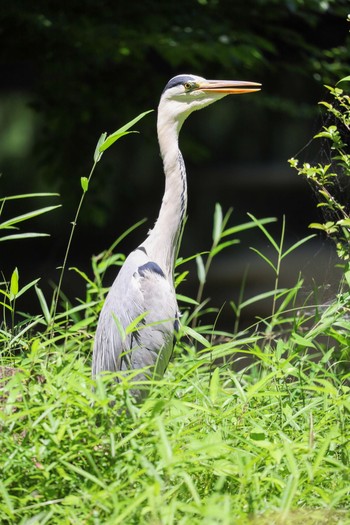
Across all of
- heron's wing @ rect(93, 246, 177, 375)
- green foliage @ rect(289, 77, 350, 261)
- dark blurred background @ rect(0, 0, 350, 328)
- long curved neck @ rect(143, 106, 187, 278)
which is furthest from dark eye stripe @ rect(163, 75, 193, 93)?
dark blurred background @ rect(0, 0, 350, 328)

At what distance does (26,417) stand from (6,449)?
0.49 feet

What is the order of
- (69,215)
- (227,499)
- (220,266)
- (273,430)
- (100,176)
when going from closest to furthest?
(227,499) < (273,430) < (100,176) < (69,215) < (220,266)

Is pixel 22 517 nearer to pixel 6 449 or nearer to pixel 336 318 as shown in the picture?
pixel 6 449

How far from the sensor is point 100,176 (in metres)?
6.41

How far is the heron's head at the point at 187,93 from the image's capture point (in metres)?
3.68

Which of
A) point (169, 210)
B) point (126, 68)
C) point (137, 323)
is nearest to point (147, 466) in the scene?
point (137, 323)

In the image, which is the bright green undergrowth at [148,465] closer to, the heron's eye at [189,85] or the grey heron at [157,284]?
the grey heron at [157,284]

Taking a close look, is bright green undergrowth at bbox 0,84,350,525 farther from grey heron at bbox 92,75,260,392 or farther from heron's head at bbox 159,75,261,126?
heron's head at bbox 159,75,261,126

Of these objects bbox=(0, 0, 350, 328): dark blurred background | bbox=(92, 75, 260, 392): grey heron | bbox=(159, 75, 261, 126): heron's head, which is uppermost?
bbox=(159, 75, 261, 126): heron's head

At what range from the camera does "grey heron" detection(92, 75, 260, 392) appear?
337cm

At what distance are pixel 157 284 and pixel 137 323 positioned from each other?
169mm

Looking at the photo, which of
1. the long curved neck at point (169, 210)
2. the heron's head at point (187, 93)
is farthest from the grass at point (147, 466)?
the heron's head at point (187, 93)

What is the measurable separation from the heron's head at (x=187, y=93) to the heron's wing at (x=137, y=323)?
2.25 feet

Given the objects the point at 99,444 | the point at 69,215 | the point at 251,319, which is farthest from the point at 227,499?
the point at 69,215
